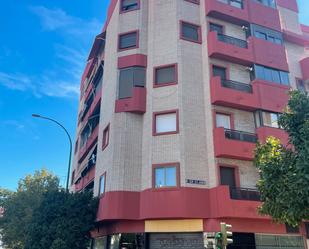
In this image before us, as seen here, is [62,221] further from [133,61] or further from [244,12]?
[244,12]

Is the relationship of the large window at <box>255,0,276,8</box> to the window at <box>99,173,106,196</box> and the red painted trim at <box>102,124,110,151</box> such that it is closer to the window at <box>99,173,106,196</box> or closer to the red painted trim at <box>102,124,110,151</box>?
the red painted trim at <box>102,124,110,151</box>

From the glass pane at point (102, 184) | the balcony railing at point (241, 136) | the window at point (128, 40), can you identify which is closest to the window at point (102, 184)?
the glass pane at point (102, 184)

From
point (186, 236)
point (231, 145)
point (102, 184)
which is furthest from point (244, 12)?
point (186, 236)

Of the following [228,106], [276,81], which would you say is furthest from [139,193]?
[276,81]

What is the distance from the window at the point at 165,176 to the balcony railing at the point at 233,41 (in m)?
10.3

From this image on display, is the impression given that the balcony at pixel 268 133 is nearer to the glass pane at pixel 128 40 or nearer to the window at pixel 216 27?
the window at pixel 216 27

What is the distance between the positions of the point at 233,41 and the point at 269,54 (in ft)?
9.46

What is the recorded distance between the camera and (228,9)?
24.1 meters

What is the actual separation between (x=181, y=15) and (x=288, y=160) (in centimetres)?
1389

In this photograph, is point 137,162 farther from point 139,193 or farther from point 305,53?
point 305,53

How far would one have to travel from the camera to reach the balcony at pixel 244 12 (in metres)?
23.6

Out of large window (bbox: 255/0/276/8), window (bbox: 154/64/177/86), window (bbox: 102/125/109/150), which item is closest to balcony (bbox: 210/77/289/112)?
window (bbox: 154/64/177/86)

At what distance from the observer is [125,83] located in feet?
72.5

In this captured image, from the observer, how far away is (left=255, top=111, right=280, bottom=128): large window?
21.8 meters
